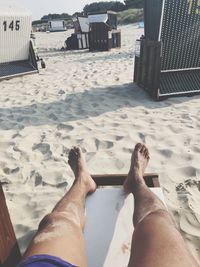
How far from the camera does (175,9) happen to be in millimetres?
4246

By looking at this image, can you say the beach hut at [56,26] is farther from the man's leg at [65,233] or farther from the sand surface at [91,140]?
the man's leg at [65,233]

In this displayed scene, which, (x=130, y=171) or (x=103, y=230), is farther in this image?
(x=130, y=171)

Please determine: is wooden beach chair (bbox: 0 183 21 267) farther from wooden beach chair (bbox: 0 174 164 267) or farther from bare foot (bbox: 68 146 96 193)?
bare foot (bbox: 68 146 96 193)

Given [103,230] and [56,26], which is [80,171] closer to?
[103,230]

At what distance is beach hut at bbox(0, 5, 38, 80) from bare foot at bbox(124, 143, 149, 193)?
16.6ft

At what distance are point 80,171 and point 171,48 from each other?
10.2ft

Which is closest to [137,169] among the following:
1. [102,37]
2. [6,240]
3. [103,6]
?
[6,240]

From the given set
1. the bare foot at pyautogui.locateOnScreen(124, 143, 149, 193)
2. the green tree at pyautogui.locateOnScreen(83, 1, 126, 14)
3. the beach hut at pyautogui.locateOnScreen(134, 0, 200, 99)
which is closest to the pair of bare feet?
the bare foot at pyautogui.locateOnScreen(124, 143, 149, 193)

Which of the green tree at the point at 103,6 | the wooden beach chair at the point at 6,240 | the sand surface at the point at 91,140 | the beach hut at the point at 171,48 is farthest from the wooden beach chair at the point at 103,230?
the green tree at the point at 103,6

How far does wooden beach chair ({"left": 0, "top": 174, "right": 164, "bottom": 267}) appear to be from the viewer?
136cm

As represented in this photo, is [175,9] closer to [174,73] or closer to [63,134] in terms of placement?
[174,73]

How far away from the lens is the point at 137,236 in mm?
1315

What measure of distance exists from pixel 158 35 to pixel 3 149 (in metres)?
2.79

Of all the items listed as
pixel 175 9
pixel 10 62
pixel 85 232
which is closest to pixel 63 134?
pixel 85 232
